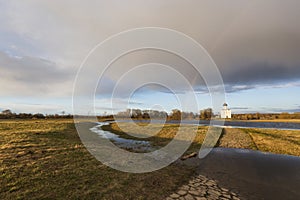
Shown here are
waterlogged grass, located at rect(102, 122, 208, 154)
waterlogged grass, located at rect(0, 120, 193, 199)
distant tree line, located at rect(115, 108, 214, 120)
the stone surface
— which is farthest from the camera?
distant tree line, located at rect(115, 108, 214, 120)

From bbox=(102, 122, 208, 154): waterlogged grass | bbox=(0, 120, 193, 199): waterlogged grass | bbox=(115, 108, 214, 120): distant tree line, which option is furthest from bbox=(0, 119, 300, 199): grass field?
bbox=(115, 108, 214, 120): distant tree line

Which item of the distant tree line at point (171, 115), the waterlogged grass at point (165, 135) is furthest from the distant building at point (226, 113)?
the waterlogged grass at point (165, 135)

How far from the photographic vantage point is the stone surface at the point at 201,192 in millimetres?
8836

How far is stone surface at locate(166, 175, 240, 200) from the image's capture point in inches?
348

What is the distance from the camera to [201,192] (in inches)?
374

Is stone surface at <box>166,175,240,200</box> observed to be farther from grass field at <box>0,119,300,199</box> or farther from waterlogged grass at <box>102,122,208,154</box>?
waterlogged grass at <box>102,122,208,154</box>

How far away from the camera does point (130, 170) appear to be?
472 inches

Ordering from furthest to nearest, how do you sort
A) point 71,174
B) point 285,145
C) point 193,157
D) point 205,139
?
1. point 205,139
2. point 285,145
3. point 193,157
4. point 71,174

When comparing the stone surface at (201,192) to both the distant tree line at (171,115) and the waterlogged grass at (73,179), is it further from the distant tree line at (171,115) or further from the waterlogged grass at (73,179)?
the distant tree line at (171,115)

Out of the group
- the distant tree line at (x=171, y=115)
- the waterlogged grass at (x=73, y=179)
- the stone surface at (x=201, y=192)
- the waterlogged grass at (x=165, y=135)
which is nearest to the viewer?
the waterlogged grass at (x=73, y=179)

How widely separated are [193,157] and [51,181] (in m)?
13.1

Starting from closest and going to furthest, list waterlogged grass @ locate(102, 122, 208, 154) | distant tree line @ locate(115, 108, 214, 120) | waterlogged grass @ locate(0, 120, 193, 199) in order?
1. waterlogged grass @ locate(0, 120, 193, 199)
2. waterlogged grass @ locate(102, 122, 208, 154)
3. distant tree line @ locate(115, 108, 214, 120)

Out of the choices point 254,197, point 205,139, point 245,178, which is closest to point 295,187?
point 245,178

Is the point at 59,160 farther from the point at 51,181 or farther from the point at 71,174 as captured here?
the point at 51,181
